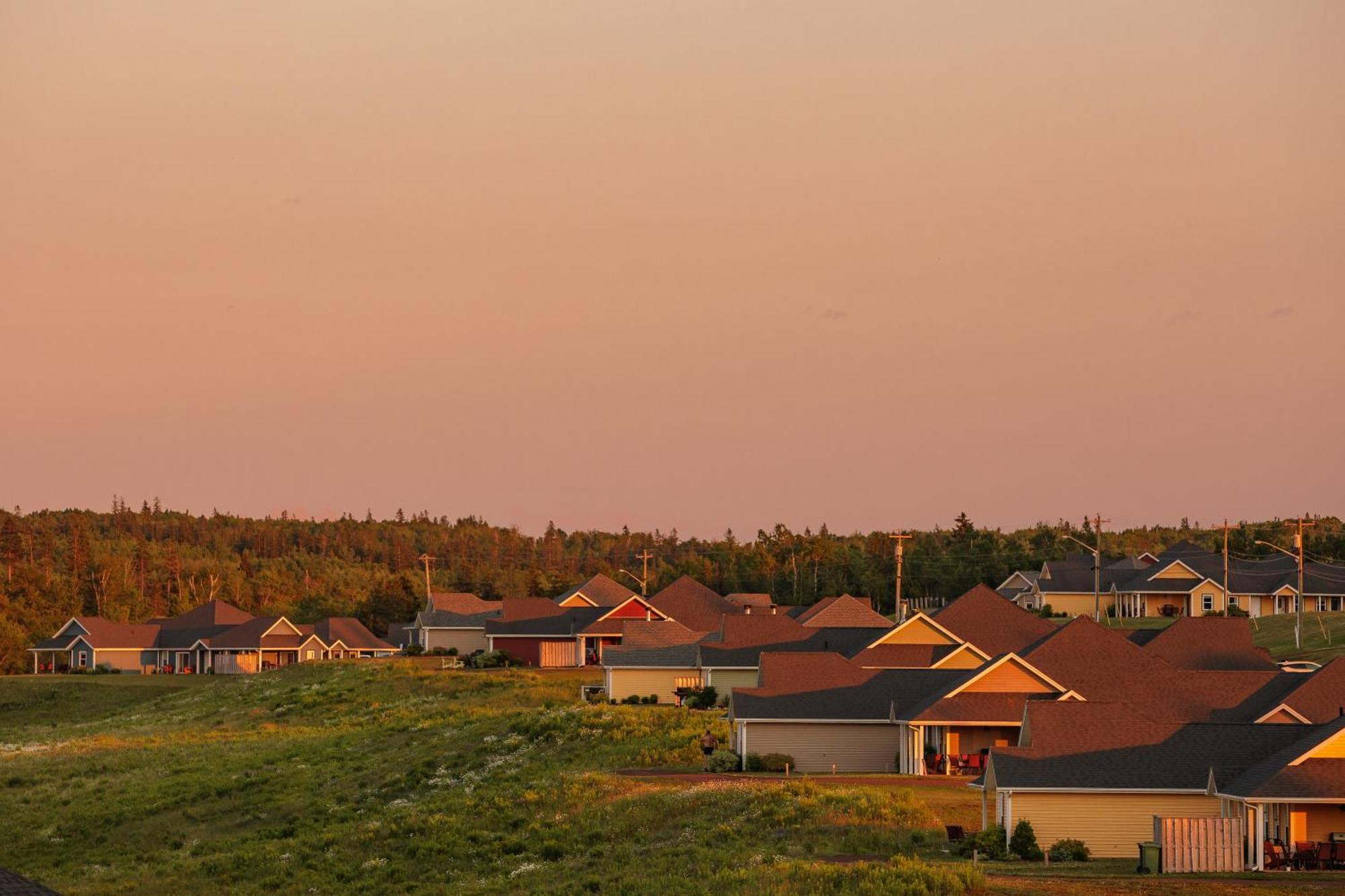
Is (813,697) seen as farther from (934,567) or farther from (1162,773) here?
(934,567)

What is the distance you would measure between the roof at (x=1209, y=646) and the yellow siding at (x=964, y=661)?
25.2 ft

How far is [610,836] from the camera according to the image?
174ft

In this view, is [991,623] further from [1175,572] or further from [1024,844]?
[1175,572]

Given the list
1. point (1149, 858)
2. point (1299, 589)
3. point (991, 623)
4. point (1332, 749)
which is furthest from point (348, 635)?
point (1332, 749)

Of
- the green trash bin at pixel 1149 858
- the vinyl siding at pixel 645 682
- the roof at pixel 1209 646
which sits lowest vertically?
the green trash bin at pixel 1149 858

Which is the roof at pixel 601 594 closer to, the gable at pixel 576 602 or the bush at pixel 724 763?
the gable at pixel 576 602

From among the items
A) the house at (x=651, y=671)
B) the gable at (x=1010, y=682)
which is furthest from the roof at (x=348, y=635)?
the gable at (x=1010, y=682)

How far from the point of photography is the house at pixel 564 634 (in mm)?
116562

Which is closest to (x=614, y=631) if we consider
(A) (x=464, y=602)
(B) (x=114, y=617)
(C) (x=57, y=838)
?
(A) (x=464, y=602)

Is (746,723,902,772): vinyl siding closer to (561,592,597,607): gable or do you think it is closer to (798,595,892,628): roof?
(798,595,892,628): roof

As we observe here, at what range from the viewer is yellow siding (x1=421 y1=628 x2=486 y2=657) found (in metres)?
133

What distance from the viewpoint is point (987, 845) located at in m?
46.2

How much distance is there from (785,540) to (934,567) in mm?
31899

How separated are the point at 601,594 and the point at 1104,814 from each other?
78042 millimetres
